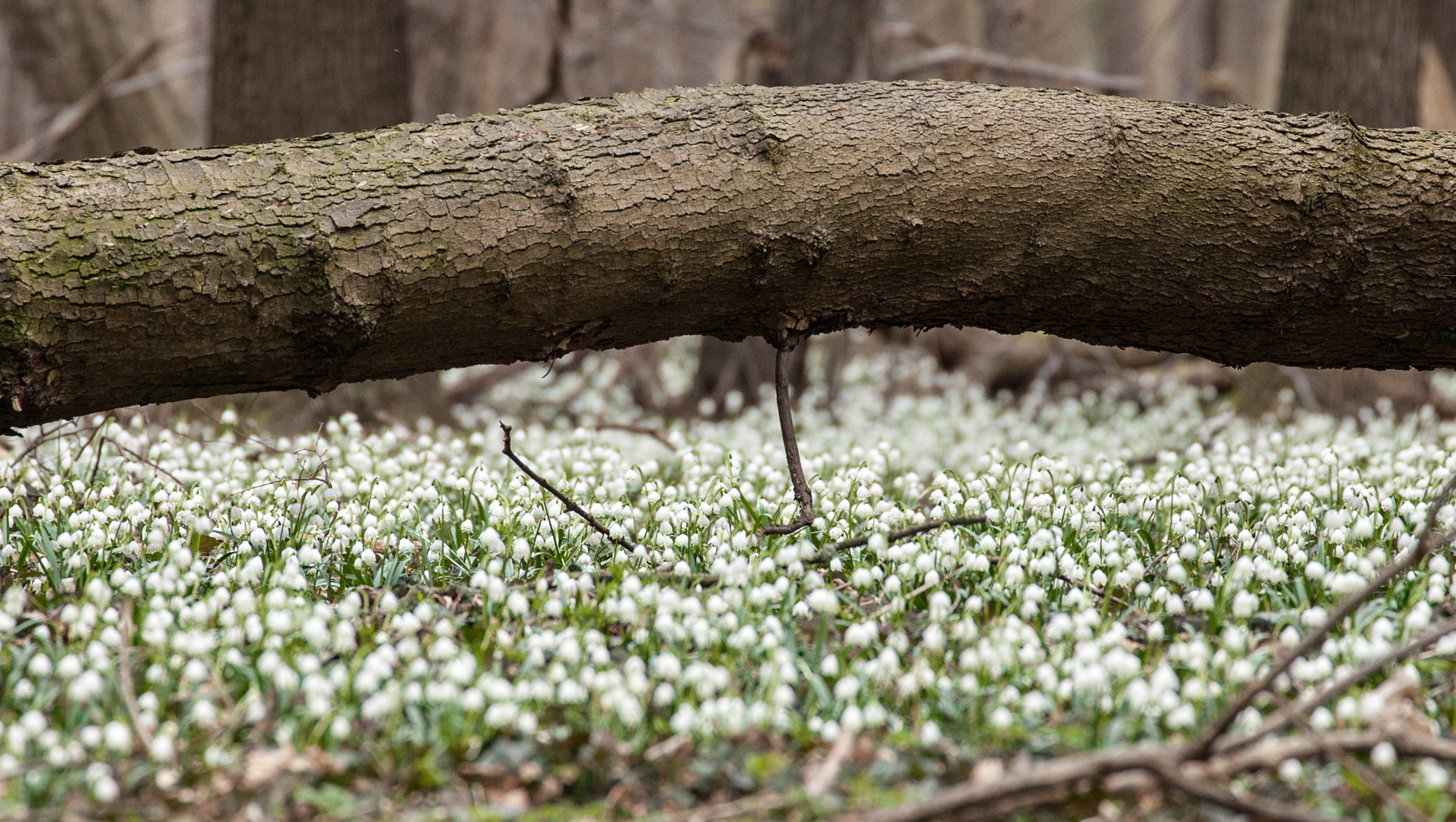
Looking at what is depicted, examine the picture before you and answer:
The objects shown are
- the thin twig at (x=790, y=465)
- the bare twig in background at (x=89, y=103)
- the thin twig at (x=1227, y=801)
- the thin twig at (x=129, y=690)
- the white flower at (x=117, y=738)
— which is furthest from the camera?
the bare twig in background at (x=89, y=103)

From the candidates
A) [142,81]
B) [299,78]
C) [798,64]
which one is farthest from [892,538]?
[142,81]

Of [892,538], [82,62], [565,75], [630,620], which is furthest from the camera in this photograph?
[565,75]

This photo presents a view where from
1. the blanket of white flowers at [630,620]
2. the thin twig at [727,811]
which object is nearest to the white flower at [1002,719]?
the blanket of white flowers at [630,620]

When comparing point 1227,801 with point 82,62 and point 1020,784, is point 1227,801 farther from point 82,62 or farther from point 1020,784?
point 82,62

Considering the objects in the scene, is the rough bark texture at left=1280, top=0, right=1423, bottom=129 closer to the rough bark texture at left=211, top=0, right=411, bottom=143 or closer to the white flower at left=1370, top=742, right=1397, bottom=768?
the rough bark texture at left=211, top=0, right=411, bottom=143

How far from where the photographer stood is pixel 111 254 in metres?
3.73

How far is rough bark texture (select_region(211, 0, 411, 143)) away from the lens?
26.3 ft

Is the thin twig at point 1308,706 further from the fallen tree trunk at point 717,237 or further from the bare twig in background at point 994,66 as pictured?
the bare twig in background at point 994,66

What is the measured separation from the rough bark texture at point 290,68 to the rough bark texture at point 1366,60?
6821mm

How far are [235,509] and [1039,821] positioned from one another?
3.64 meters

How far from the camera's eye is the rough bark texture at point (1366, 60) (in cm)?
862

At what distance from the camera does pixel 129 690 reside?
112 inches

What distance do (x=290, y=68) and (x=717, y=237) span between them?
5.04 m

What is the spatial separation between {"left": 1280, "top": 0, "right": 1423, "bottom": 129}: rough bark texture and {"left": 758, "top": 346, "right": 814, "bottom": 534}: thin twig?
19.7 ft
